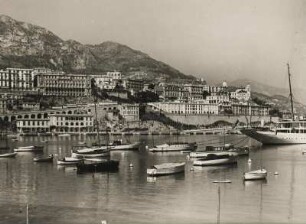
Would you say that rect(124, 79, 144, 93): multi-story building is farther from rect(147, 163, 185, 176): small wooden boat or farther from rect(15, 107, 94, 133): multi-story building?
rect(147, 163, 185, 176): small wooden boat

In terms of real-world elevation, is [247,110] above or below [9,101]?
below

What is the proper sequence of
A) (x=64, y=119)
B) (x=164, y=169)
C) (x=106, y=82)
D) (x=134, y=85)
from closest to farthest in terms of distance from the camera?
(x=164, y=169) < (x=64, y=119) < (x=106, y=82) < (x=134, y=85)

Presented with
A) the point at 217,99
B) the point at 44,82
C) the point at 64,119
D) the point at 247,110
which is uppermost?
the point at 44,82

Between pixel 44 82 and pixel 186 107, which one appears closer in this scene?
pixel 44 82

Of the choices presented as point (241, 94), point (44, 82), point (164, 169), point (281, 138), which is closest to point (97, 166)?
point (164, 169)

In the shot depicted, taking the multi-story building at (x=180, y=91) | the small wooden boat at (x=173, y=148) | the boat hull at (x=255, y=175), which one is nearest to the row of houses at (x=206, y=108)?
the multi-story building at (x=180, y=91)

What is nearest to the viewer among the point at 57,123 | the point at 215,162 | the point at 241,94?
the point at 215,162

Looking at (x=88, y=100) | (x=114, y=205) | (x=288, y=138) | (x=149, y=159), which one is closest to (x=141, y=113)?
(x=88, y=100)

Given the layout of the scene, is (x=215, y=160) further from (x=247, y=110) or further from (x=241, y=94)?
(x=241, y=94)

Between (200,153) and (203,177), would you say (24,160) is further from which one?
(203,177)
